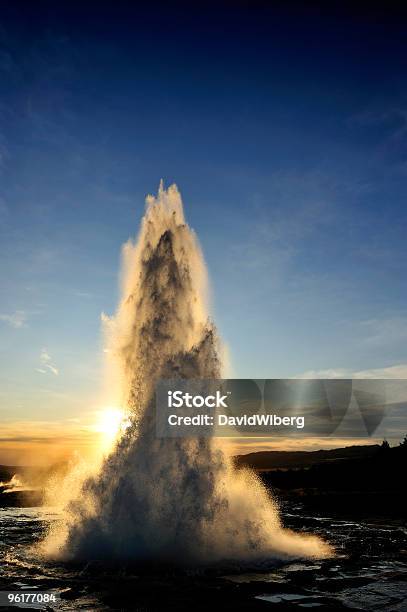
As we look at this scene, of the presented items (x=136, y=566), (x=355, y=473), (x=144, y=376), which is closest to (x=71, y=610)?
(x=136, y=566)

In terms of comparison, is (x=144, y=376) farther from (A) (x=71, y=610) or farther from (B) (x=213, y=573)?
(A) (x=71, y=610)

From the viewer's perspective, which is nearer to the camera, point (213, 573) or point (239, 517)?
point (213, 573)

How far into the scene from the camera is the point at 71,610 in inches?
563

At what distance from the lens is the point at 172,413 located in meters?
23.8

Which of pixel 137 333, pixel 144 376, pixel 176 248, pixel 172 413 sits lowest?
pixel 172 413

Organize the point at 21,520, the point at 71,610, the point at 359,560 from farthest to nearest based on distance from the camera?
the point at 21,520
the point at 359,560
the point at 71,610

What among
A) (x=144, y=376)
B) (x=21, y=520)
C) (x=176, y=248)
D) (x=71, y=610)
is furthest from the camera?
(x=21, y=520)

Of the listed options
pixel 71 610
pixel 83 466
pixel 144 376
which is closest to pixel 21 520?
pixel 83 466

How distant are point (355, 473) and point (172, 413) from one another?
263 ft

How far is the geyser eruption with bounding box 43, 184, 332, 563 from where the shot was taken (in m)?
21.4

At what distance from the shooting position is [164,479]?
2238cm

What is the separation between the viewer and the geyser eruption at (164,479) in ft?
70.1

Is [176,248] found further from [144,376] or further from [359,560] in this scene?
[359,560]

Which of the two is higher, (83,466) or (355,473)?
(83,466)
